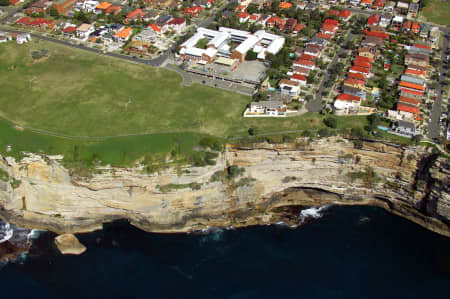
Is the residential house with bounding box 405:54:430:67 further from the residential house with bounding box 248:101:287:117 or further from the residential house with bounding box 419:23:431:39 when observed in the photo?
the residential house with bounding box 248:101:287:117

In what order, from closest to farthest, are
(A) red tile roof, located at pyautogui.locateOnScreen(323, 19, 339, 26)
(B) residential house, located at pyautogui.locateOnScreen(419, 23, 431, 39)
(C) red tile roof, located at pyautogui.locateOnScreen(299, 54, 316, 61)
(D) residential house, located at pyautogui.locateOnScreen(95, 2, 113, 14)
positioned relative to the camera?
(C) red tile roof, located at pyautogui.locateOnScreen(299, 54, 316, 61) < (B) residential house, located at pyautogui.locateOnScreen(419, 23, 431, 39) < (A) red tile roof, located at pyautogui.locateOnScreen(323, 19, 339, 26) < (D) residential house, located at pyautogui.locateOnScreen(95, 2, 113, 14)

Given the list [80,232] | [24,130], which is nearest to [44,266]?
[80,232]

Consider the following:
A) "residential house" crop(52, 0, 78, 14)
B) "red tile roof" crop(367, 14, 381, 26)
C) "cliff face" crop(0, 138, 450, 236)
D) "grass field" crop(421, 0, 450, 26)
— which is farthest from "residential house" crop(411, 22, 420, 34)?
"residential house" crop(52, 0, 78, 14)

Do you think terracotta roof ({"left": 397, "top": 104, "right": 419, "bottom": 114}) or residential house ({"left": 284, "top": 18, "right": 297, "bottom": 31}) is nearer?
terracotta roof ({"left": 397, "top": 104, "right": 419, "bottom": 114})

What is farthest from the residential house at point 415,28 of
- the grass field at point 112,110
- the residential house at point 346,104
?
the grass field at point 112,110

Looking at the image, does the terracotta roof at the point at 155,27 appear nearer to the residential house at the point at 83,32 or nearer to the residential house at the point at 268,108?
the residential house at the point at 83,32

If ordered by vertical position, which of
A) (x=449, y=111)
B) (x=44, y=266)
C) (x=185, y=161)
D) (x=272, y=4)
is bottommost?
(x=44, y=266)

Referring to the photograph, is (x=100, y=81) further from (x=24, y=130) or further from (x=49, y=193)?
(x=49, y=193)
